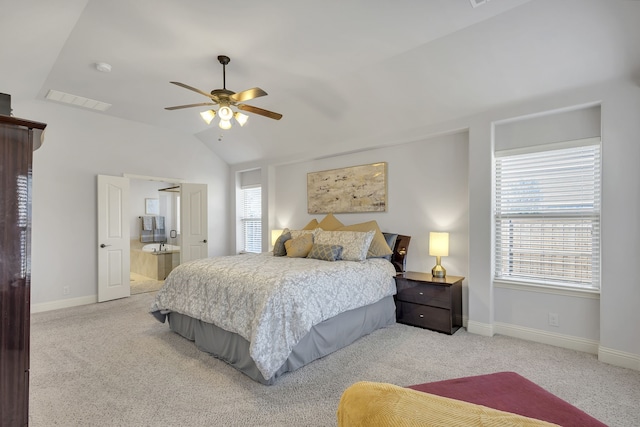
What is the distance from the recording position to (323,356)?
2.95 meters

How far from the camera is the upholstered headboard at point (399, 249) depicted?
421 centimetres

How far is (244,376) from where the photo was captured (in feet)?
8.61

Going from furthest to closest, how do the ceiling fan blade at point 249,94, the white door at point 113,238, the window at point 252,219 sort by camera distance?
the window at point 252,219, the white door at point 113,238, the ceiling fan blade at point 249,94

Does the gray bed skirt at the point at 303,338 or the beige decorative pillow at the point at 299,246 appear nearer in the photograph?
the gray bed skirt at the point at 303,338

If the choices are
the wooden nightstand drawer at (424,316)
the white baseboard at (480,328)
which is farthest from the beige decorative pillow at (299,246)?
the white baseboard at (480,328)

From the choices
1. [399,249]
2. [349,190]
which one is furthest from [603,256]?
[349,190]

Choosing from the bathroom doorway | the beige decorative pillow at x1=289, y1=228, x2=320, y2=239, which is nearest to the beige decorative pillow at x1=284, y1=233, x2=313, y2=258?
the beige decorative pillow at x1=289, y1=228, x2=320, y2=239

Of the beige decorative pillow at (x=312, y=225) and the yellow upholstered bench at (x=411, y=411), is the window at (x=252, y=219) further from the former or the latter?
the yellow upholstered bench at (x=411, y=411)

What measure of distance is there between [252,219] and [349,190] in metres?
2.69

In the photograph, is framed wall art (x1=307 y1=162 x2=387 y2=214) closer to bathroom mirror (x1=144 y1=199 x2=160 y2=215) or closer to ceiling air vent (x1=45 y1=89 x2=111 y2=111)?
ceiling air vent (x1=45 y1=89 x2=111 y2=111)

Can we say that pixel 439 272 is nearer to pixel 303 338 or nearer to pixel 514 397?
pixel 303 338

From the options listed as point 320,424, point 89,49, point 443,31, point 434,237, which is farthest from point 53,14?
point 434,237

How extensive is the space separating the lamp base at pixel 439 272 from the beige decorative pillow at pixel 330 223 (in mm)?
1595

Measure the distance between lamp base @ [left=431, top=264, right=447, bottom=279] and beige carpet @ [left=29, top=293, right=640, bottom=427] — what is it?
0.66 meters
